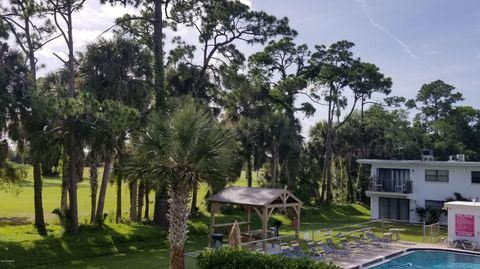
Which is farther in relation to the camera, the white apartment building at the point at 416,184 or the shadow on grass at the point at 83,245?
the white apartment building at the point at 416,184

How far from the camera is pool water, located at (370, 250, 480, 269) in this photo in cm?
2023

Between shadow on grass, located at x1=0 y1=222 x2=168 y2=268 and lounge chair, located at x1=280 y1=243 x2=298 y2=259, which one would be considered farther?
lounge chair, located at x1=280 y1=243 x2=298 y2=259

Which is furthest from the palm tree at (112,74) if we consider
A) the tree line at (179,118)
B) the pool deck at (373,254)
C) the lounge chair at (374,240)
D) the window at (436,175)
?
the window at (436,175)

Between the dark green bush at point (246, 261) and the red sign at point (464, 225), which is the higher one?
the dark green bush at point (246, 261)

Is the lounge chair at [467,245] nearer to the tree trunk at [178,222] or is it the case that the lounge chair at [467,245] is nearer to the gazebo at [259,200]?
the gazebo at [259,200]

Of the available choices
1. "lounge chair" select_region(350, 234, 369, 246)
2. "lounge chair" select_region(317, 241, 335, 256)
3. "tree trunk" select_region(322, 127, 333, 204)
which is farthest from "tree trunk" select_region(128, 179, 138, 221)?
"tree trunk" select_region(322, 127, 333, 204)

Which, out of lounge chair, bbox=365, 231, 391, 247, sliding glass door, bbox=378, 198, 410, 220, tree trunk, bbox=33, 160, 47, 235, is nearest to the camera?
tree trunk, bbox=33, 160, 47, 235

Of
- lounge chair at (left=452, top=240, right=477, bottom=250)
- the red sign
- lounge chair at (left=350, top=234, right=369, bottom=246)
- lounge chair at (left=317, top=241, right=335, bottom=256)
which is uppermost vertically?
the red sign

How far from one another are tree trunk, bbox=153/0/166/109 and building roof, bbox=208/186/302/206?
6968 mm

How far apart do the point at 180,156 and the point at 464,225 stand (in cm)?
1756

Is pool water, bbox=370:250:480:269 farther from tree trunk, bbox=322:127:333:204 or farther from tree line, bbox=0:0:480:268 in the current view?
tree trunk, bbox=322:127:333:204

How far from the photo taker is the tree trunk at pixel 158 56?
2597 cm

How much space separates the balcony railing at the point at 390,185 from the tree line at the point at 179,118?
6479 mm

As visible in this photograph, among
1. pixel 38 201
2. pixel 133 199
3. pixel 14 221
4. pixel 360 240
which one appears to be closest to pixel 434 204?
pixel 360 240
